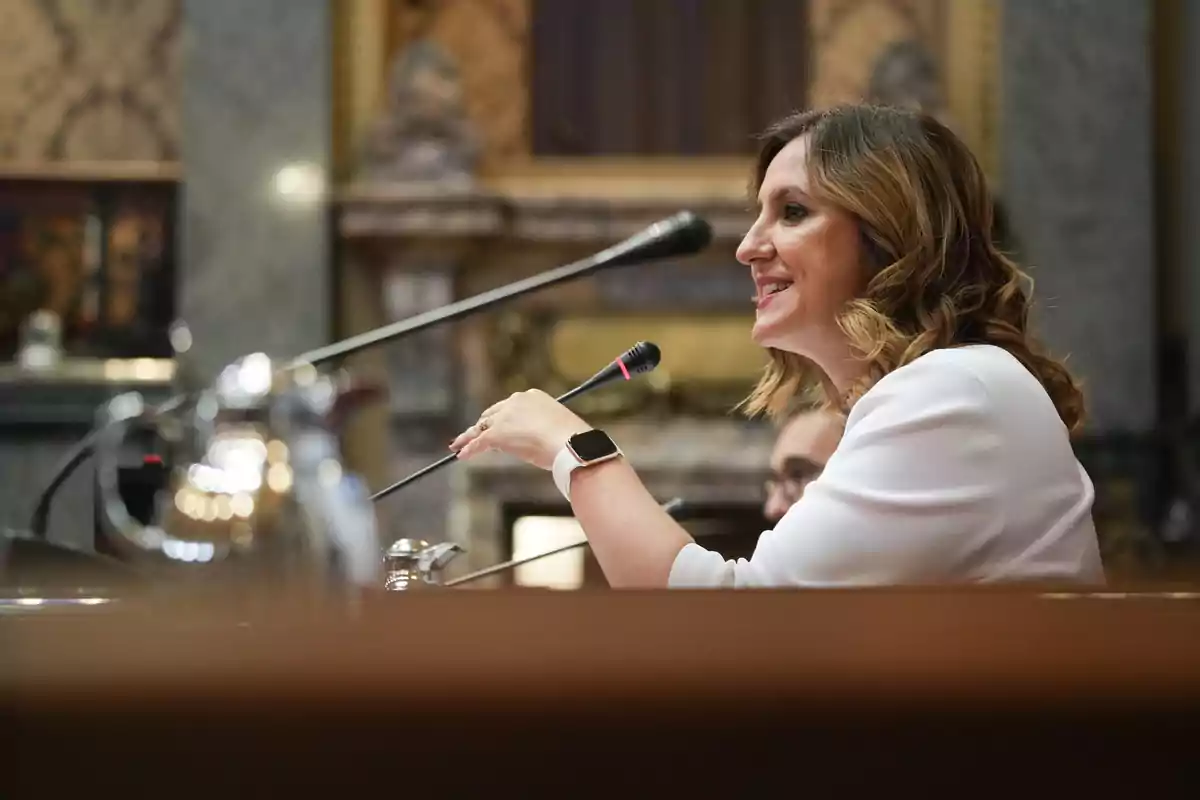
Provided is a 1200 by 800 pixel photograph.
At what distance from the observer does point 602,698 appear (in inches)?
21.5

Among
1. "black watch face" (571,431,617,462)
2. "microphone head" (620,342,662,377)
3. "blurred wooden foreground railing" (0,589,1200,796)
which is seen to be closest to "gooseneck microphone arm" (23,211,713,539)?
"microphone head" (620,342,662,377)

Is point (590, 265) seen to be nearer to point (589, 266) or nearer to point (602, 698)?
point (589, 266)

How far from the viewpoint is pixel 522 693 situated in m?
0.54

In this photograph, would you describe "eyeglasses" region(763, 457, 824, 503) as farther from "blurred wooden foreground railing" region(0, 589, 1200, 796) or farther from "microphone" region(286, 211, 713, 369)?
"blurred wooden foreground railing" region(0, 589, 1200, 796)

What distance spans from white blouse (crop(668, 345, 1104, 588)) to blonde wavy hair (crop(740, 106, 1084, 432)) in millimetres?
152

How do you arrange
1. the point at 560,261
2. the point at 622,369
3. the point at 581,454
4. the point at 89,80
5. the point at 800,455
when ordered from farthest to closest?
the point at 89,80, the point at 560,261, the point at 800,455, the point at 622,369, the point at 581,454

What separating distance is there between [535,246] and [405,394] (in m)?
0.63

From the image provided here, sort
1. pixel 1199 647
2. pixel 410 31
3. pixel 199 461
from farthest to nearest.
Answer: pixel 410 31, pixel 199 461, pixel 1199 647

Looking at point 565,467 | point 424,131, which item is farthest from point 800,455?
point 424,131

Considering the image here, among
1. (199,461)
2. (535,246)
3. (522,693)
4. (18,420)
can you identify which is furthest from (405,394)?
(522,693)

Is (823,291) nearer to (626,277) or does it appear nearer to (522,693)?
(522,693)

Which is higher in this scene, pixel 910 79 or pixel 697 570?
pixel 910 79

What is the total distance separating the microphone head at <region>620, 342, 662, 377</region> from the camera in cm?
141

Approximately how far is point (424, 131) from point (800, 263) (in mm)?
2872
